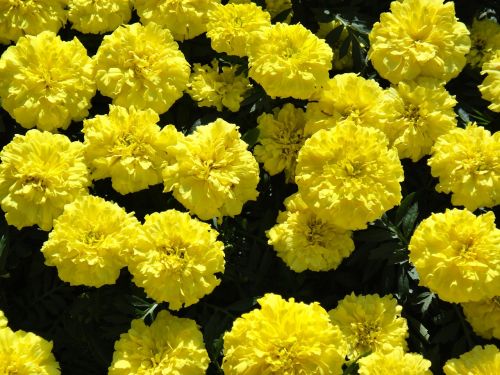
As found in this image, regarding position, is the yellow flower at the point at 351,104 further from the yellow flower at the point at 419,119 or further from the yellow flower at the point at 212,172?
the yellow flower at the point at 212,172

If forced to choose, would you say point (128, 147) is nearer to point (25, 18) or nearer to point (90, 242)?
point (90, 242)

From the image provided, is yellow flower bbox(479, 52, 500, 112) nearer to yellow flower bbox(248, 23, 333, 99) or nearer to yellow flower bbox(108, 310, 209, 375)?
yellow flower bbox(248, 23, 333, 99)

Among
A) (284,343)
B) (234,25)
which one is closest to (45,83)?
(234,25)

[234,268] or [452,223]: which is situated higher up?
[452,223]

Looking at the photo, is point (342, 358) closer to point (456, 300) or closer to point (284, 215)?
point (456, 300)

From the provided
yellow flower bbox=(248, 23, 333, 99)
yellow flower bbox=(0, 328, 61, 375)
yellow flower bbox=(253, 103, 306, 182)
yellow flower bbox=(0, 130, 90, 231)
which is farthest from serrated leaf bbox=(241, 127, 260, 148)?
yellow flower bbox=(0, 328, 61, 375)

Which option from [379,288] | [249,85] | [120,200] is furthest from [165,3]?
[379,288]
